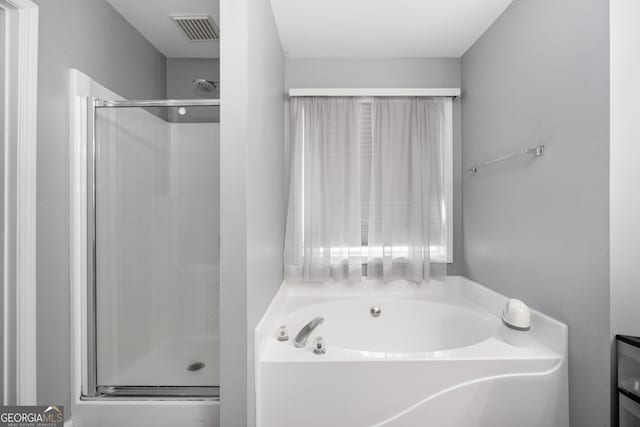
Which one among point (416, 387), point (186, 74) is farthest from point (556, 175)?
point (186, 74)

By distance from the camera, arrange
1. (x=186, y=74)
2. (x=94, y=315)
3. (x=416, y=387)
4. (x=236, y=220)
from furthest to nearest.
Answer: (x=186, y=74), (x=94, y=315), (x=416, y=387), (x=236, y=220)

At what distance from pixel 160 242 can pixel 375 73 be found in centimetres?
187

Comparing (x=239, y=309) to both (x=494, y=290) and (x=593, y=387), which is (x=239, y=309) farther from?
(x=494, y=290)

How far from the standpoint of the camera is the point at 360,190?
232 cm

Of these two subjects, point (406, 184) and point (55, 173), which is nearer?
point (55, 173)

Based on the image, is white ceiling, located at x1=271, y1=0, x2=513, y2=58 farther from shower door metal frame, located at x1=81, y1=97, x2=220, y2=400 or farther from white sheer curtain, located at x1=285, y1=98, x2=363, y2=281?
shower door metal frame, located at x1=81, y1=97, x2=220, y2=400

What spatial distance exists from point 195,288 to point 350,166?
52.1 inches

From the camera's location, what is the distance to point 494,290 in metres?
1.94

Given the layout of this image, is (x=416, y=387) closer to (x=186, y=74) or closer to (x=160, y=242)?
(x=160, y=242)

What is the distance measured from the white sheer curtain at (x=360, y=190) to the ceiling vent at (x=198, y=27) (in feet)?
2.18

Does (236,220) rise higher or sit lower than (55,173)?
lower

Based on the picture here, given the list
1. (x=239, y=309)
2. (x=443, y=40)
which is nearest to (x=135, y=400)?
(x=239, y=309)

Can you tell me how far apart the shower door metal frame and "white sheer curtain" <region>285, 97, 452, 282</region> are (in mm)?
933

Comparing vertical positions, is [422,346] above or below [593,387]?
below
